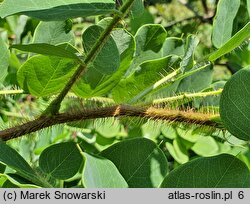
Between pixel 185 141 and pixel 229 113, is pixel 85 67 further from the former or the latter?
pixel 185 141

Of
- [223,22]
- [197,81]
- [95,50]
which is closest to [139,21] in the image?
[197,81]

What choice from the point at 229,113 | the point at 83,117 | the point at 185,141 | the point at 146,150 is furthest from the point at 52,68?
the point at 185,141

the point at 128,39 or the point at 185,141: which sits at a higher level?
the point at 128,39

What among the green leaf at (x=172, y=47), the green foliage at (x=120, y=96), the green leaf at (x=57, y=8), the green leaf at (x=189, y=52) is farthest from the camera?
the green leaf at (x=172, y=47)

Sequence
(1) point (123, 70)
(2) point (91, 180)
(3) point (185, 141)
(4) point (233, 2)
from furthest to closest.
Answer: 1. (3) point (185, 141)
2. (4) point (233, 2)
3. (1) point (123, 70)
4. (2) point (91, 180)

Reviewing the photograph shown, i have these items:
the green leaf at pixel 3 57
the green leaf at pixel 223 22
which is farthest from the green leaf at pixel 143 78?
the green leaf at pixel 3 57

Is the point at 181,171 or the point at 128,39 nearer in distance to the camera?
the point at 181,171

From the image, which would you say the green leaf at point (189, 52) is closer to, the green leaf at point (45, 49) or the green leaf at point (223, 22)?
the green leaf at point (223, 22)
